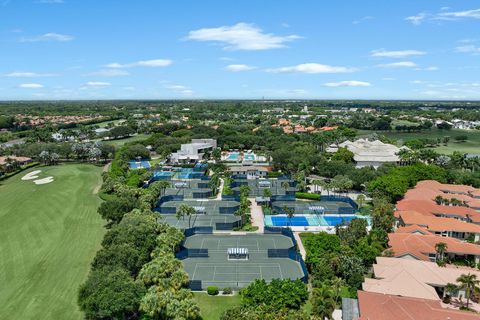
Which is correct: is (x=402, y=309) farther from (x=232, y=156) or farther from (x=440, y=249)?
(x=232, y=156)

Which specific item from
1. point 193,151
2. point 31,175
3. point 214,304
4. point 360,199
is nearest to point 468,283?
point 214,304

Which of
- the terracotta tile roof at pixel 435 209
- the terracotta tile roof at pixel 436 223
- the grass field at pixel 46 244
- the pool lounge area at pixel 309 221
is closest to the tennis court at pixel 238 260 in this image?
the pool lounge area at pixel 309 221

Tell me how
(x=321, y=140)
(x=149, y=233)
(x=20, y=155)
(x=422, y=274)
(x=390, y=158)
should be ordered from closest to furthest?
(x=422, y=274) < (x=149, y=233) < (x=390, y=158) < (x=20, y=155) < (x=321, y=140)

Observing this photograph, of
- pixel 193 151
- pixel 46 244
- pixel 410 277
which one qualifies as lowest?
pixel 46 244

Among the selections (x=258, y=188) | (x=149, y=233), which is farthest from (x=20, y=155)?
(x=149, y=233)

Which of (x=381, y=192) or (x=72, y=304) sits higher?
(x=381, y=192)

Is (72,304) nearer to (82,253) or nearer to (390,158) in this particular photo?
(82,253)

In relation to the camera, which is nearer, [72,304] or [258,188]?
[72,304]
